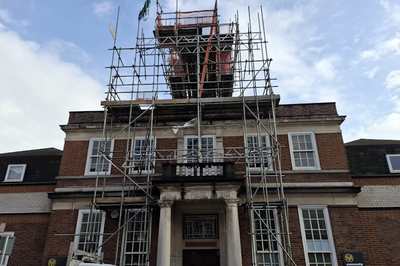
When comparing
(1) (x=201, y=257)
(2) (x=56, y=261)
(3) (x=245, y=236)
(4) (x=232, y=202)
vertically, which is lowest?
(2) (x=56, y=261)

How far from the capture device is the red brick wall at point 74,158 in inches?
596

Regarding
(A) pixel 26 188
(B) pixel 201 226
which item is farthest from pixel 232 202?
(A) pixel 26 188

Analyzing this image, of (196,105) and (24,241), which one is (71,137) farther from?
(196,105)

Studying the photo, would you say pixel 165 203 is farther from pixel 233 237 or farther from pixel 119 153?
pixel 119 153

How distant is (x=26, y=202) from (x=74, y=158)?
3.26m

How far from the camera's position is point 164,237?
37.9 feet

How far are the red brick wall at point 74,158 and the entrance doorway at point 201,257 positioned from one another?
21.2ft

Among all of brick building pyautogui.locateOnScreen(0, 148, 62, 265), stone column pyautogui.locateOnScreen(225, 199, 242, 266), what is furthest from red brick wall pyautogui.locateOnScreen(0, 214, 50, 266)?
stone column pyautogui.locateOnScreen(225, 199, 242, 266)

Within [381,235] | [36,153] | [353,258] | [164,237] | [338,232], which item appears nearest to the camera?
[164,237]

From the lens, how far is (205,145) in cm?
1520

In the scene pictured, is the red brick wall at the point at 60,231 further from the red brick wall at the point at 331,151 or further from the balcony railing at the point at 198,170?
the red brick wall at the point at 331,151

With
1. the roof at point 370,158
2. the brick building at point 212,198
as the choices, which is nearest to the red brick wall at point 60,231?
the brick building at point 212,198

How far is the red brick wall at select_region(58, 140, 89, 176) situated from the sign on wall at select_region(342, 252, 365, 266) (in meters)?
12.4

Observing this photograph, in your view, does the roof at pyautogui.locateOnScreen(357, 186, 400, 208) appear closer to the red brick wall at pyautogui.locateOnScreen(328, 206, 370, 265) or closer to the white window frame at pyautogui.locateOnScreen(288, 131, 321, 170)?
the red brick wall at pyautogui.locateOnScreen(328, 206, 370, 265)
